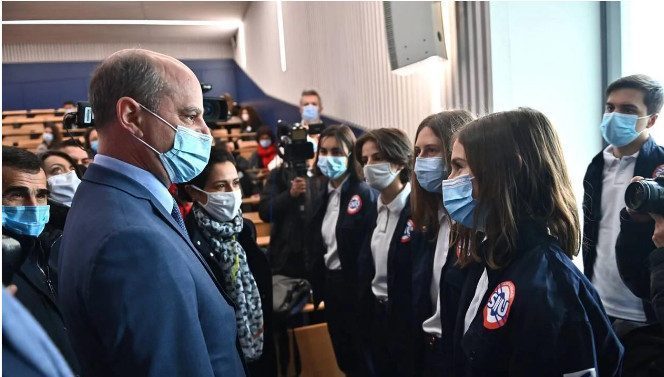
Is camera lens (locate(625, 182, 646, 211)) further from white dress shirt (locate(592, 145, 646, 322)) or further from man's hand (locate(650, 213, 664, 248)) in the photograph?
white dress shirt (locate(592, 145, 646, 322))

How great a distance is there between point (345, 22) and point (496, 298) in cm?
425

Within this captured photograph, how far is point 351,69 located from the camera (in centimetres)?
500

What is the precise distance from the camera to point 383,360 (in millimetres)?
2416

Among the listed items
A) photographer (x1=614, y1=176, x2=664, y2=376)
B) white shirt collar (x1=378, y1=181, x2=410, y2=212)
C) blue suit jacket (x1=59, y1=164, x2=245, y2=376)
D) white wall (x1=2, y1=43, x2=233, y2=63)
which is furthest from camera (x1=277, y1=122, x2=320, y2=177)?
white wall (x1=2, y1=43, x2=233, y2=63)

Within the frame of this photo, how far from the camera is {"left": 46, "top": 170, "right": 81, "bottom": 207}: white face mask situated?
7.94 ft

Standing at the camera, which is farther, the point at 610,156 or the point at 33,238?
the point at 610,156

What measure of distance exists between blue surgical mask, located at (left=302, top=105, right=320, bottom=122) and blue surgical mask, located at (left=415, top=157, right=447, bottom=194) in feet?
9.44

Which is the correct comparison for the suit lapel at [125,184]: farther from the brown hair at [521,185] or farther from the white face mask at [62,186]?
the white face mask at [62,186]

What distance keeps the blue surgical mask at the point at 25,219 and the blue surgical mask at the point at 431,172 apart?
1316 mm

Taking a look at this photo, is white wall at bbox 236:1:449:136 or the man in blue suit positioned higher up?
→ white wall at bbox 236:1:449:136

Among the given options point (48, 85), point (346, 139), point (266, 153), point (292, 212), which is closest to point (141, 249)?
point (346, 139)

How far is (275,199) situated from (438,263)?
1.60 metres

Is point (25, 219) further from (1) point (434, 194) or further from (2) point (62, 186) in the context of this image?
(1) point (434, 194)

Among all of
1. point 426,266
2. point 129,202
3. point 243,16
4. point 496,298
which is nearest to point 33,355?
point 129,202
